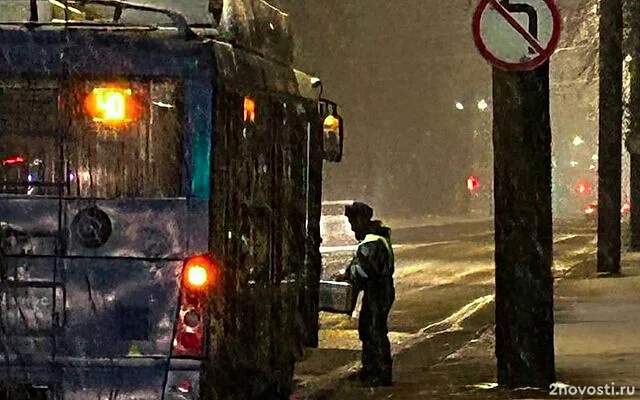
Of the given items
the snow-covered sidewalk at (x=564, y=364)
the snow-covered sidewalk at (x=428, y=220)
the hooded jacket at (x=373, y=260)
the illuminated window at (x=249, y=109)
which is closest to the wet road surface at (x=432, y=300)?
the snow-covered sidewalk at (x=564, y=364)

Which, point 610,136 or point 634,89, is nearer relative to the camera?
point 610,136

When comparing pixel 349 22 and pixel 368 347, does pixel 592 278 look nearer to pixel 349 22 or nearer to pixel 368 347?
pixel 368 347

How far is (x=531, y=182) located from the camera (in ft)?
35.0

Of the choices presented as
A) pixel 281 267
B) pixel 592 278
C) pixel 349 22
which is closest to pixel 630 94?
pixel 592 278

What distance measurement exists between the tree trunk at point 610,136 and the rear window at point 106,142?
56.7 ft

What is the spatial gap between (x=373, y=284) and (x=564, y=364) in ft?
7.02

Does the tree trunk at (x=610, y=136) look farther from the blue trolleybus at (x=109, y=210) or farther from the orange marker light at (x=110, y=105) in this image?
the orange marker light at (x=110, y=105)

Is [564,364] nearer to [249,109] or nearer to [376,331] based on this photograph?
[376,331]

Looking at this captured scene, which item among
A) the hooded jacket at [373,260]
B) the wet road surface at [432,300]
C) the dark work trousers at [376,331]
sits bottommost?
the wet road surface at [432,300]

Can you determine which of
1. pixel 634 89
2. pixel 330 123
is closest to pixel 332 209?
pixel 634 89

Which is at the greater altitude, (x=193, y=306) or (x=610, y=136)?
(x=610, y=136)

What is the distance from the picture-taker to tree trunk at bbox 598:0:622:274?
2398 centimetres

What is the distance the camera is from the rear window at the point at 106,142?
7.77 meters

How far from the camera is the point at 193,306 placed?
Answer: 25.4ft
